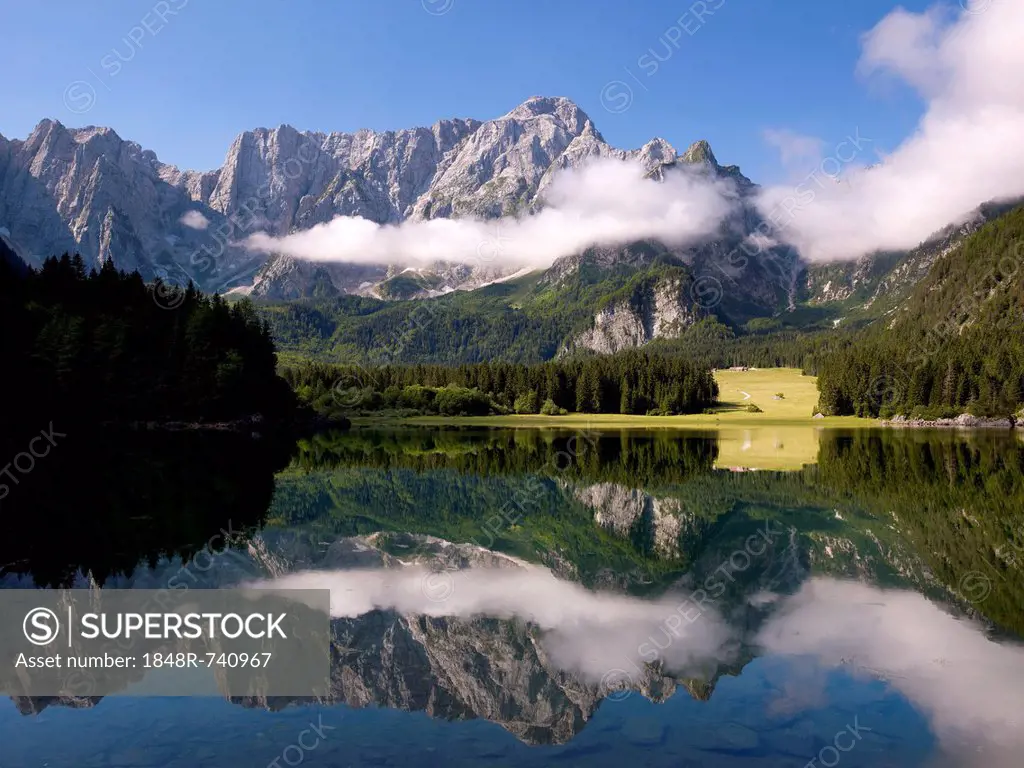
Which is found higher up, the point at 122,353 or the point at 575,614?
the point at 122,353

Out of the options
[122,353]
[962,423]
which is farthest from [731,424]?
[122,353]

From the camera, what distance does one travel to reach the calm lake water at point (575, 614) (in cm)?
1374

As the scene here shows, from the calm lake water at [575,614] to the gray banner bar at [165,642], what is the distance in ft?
2.13

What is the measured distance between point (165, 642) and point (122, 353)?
8916cm

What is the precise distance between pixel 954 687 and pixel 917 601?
7.67m

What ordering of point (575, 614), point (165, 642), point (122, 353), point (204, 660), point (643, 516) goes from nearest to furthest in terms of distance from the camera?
1. point (204, 660)
2. point (165, 642)
3. point (575, 614)
4. point (643, 516)
5. point (122, 353)

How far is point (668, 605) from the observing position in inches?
904

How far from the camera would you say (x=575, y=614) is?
22141 mm

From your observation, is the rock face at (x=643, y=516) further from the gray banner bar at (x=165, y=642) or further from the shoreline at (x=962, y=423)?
the shoreline at (x=962, y=423)

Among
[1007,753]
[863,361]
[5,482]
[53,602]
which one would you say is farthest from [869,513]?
[863,361]

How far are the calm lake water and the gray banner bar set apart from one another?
2.13ft

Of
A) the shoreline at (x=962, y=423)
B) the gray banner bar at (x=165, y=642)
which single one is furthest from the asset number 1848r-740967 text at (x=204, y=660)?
the shoreline at (x=962, y=423)

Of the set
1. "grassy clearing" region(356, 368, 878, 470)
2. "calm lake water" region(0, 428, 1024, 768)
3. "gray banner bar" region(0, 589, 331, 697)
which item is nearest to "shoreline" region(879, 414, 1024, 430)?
"grassy clearing" region(356, 368, 878, 470)

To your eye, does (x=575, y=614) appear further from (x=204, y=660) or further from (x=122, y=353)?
(x=122, y=353)
